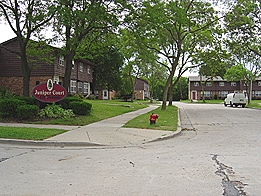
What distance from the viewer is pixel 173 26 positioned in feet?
86.3

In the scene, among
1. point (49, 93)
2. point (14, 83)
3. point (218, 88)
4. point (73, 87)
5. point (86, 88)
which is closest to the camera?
point (49, 93)

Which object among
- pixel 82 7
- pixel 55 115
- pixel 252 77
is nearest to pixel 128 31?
pixel 82 7

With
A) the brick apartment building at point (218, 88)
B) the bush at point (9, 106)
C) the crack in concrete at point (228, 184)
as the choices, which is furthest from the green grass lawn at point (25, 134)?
the brick apartment building at point (218, 88)

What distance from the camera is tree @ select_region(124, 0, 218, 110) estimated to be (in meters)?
17.1

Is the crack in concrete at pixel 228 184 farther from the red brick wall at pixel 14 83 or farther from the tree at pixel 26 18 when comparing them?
the red brick wall at pixel 14 83

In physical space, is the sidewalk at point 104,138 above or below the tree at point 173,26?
below

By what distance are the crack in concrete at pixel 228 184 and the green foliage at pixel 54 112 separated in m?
10.7

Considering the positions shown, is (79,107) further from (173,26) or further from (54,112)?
(173,26)

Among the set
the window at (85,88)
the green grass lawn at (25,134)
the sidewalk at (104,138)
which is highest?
the window at (85,88)

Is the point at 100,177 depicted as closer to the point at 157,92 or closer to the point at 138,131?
the point at 138,131

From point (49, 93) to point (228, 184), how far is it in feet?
42.3

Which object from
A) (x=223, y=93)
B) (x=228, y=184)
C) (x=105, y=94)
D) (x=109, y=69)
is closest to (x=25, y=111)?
(x=228, y=184)

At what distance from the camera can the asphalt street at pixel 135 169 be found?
522 cm

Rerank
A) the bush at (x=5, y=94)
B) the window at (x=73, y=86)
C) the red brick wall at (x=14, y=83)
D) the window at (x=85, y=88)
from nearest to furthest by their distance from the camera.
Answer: the bush at (x=5, y=94) → the red brick wall at (x=14, y=83) → the window at (x=73, y=86) → the window at (x=85, y=88)
